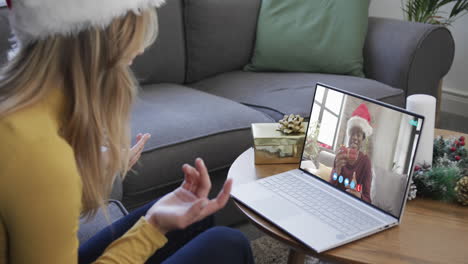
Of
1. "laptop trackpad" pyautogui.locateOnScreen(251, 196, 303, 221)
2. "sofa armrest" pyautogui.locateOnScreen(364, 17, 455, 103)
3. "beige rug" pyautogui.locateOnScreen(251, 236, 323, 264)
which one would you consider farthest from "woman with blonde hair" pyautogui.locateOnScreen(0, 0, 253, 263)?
"sofa armrest" pyautogui.locateOnScreen(364, 17, 455, 103)

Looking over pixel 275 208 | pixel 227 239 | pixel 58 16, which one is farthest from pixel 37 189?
pixel 275 208

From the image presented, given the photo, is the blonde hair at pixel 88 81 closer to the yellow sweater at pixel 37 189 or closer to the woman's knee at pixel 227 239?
the yellow sweater at pixel 37 189

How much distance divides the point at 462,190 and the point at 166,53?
1.38 m

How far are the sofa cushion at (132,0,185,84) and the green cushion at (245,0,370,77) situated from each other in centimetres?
41

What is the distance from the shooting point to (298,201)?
3.48 ft

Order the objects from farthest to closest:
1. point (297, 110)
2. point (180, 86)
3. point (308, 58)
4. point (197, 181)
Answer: point (308, 58) < point (180, 86) < point (297, 110) < point (197, 181)

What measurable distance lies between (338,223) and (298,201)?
116 mm

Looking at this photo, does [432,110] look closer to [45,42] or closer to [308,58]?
[45,42]

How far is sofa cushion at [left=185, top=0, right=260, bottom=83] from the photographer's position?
2184 mm

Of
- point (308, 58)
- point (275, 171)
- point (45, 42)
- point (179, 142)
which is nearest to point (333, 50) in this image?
point (308, 58)

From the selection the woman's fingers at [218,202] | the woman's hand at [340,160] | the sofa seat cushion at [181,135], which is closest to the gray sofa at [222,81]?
the sofa seat cushion at [181,135]

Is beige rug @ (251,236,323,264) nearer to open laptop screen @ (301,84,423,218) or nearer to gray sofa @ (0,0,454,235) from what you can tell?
gray sofa @ (0,0,454,235)

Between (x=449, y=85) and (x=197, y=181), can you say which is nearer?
(x=197, y=181)

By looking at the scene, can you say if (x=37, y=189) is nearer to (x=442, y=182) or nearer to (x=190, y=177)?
(x=190, y=177)
